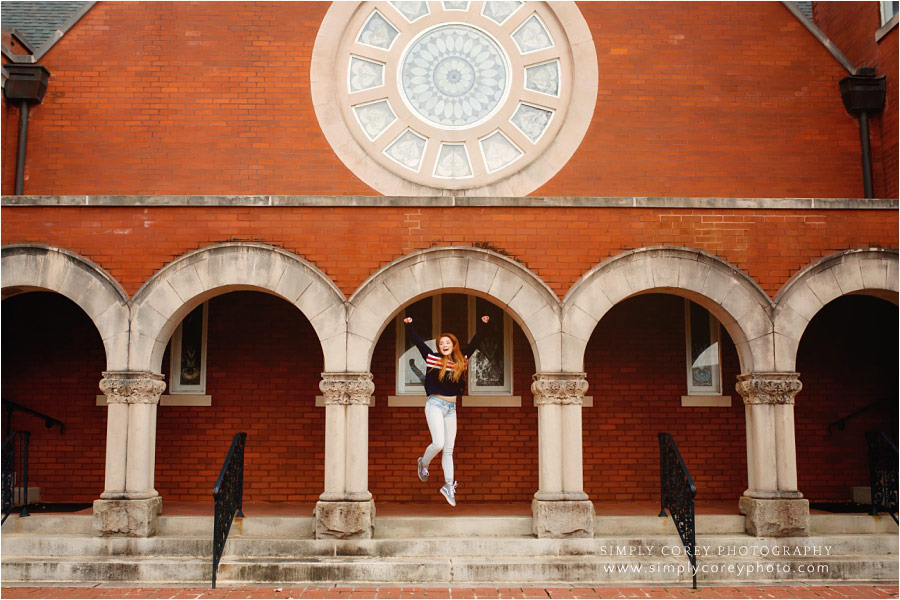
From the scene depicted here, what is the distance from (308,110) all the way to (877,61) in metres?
8.32

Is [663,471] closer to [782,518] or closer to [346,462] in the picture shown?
[782,518]

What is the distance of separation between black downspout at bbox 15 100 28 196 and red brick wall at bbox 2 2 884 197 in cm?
10

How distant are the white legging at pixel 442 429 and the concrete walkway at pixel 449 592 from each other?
167 centimetres

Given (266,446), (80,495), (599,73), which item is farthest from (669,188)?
(80,495)

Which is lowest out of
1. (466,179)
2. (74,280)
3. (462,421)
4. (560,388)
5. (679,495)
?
(679,495)

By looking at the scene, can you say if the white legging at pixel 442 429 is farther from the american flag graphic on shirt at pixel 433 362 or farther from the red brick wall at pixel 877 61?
the red brick wall at pixel 877 61

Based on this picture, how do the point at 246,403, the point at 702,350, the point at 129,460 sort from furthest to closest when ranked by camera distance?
the point at 702,350 → the point at 246,403 → the point at 129,460

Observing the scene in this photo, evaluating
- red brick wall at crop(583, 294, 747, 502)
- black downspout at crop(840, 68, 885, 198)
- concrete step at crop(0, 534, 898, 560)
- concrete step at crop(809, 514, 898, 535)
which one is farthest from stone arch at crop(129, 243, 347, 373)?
black downspout at crop(840, 68, 885, 198)

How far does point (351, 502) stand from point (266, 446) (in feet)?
8.23

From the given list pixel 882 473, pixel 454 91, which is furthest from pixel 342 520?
pixel 882 473

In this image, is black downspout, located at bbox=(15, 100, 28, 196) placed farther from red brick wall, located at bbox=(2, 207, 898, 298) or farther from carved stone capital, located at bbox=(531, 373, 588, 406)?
carved stone capital, located at bbox=(531, 373, 588, 406)

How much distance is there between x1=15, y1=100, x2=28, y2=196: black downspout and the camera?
1273cm

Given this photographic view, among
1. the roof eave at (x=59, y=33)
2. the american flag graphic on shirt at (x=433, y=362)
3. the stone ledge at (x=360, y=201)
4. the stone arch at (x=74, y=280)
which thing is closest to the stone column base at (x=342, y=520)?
the american flag graphic on shirt at (x=433, y=362)

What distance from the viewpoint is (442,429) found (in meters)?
10.9
